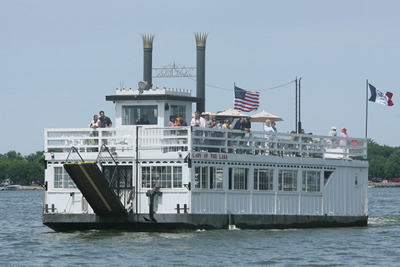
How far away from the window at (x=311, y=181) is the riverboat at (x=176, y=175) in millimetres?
38

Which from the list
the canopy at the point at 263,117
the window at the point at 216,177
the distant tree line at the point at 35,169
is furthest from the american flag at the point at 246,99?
the distant tree line at the point at 35,169

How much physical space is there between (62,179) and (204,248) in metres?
6.38

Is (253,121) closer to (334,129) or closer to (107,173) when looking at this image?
(334,129)

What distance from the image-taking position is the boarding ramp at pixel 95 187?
25.6 meters

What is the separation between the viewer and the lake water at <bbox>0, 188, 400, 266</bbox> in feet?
74.8

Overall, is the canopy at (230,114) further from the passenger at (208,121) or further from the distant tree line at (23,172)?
the distant tree line at (23,172)

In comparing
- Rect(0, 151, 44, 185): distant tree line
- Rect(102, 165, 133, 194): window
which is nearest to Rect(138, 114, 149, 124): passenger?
Rect(102, 165, 133, 194): window

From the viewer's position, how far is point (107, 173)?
27.2 metres

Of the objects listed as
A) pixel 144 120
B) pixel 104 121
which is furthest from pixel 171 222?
pixel 144 120

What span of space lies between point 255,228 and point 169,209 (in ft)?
12.6

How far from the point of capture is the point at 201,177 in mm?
26750

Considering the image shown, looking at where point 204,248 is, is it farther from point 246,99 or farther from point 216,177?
point 246,99

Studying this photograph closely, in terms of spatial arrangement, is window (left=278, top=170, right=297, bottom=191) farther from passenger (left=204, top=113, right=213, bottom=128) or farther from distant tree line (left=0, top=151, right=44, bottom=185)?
distant tree line (left=0, top=151, right=44, bottom=185)

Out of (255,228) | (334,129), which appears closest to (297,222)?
(255,228)
